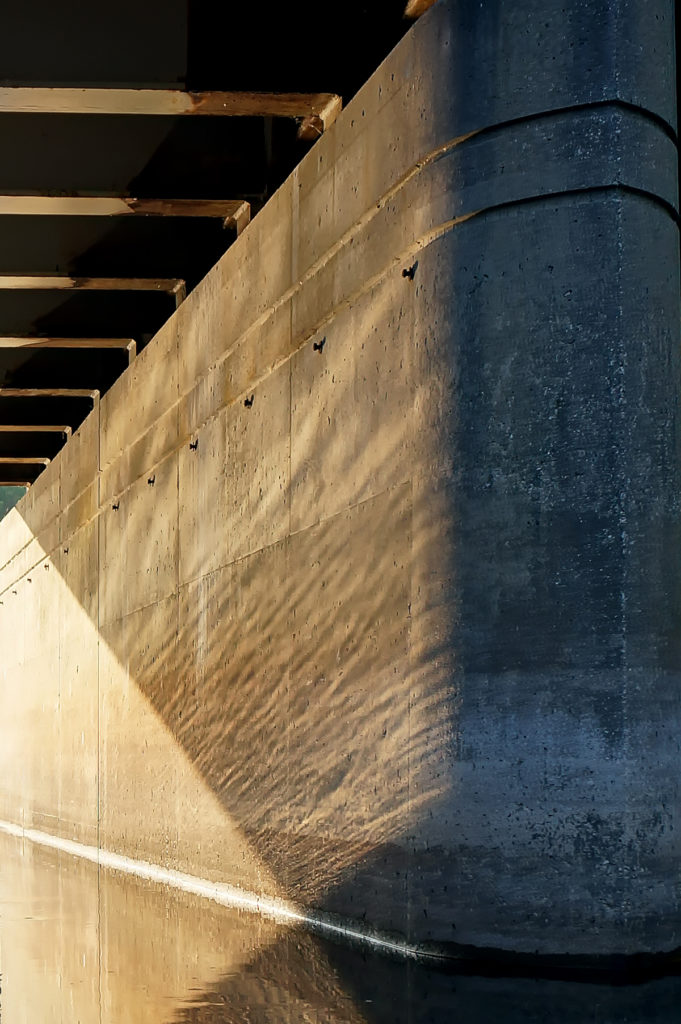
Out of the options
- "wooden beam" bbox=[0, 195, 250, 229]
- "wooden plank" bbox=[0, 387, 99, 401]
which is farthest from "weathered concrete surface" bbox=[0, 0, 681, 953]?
"wooden plank" bbox=[0, 387, 99, 401]

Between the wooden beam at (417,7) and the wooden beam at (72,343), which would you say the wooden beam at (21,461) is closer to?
the wooden beam at (72,343)

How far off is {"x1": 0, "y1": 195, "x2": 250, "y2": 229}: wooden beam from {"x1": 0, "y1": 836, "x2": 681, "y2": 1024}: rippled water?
5826 millimetres

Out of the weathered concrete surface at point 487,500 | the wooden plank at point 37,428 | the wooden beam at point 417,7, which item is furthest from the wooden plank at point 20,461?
the wooden beam at point 417,7

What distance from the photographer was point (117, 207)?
12742mm

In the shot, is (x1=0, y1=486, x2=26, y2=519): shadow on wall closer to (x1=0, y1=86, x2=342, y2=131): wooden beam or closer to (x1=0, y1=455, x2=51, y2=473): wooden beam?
(x1=0, y1=455, x2=51, y2=473): wooden beam

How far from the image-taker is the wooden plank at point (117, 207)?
12516 mm

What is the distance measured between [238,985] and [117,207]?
7.60 metres

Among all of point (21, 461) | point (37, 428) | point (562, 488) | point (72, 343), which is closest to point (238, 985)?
point (562, 488)

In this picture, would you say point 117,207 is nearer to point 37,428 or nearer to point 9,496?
point 37,428

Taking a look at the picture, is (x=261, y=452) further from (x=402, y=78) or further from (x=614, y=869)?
(x=614, y=869)

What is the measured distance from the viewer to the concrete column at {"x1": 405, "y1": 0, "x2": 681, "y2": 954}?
751cm

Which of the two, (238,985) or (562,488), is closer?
(238,985)

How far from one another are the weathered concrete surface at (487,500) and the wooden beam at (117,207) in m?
2.31

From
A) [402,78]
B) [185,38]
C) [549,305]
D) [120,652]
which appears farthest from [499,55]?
[120,652]
